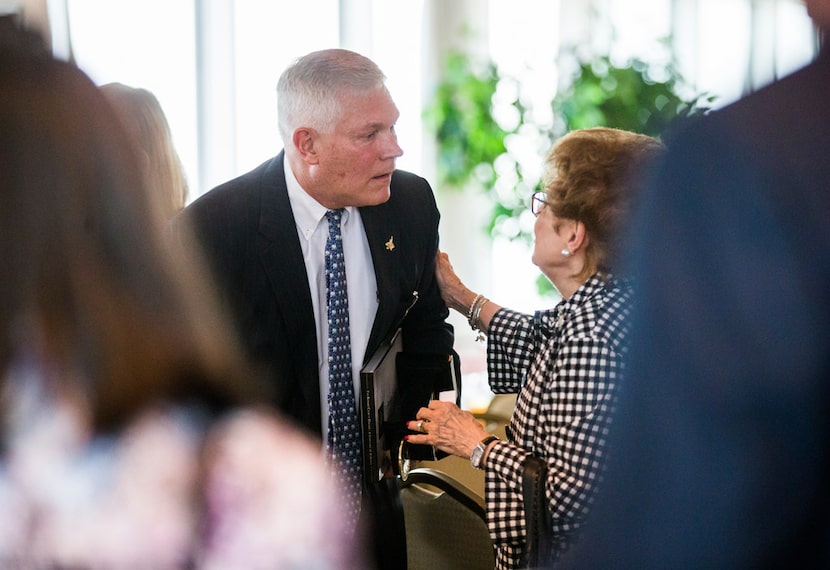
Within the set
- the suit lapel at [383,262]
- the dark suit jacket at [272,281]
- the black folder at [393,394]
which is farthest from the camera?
the suit lapel at [383,262]

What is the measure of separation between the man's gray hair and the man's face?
24mm

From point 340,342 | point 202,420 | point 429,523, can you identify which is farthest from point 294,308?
point 202,420

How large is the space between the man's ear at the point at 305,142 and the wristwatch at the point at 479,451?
849 mm

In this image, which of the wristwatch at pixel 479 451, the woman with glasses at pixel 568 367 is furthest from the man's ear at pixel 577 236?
the wristwatch at pixel 479 451

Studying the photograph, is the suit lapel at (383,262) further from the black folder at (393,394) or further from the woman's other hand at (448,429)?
the woman's other hand at (448,429)

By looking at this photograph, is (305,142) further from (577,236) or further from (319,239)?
(577,236)

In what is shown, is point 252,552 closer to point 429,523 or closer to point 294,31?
point 429,523

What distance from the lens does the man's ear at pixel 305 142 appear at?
2371 mm

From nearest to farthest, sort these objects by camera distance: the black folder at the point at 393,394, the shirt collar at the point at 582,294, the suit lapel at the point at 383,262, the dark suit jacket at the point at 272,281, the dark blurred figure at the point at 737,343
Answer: the dark blurred figure at the point at 737,343 < the shirt collar at the point at 582,294 < the black folder at the point at 393,394 < the dark suit jacket at the point at 272,281 < the suit lapel at the point at 383,262

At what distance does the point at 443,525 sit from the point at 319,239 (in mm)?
858

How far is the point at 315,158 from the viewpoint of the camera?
7.72 ft

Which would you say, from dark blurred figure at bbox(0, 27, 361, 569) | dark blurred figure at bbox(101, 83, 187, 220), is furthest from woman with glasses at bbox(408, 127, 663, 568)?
dark blurred figure at bbox(0, 27, 361, 569)

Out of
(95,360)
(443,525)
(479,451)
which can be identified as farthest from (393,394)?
(95,360)

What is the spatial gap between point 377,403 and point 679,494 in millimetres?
1178
